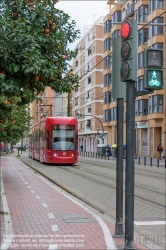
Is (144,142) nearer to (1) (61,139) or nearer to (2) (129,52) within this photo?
(1) (61,139)

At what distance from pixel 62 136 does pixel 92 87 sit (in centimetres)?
5273

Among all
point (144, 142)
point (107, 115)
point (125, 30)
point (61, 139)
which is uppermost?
point (107, 115)

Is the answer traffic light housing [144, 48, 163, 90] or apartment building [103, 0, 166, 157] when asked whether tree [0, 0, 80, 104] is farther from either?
apartment building [103, 0, 166, 157]

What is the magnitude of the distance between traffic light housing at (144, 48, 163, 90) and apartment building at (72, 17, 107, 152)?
66.9 metres

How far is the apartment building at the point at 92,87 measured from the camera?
262 ft

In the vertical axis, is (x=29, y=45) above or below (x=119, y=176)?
above

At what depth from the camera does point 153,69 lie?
22.0 feet

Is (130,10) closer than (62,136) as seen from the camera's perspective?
No

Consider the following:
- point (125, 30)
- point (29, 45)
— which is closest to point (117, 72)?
point (125, 30)

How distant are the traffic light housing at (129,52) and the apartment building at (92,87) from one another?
66.7 meters

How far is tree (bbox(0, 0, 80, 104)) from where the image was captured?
824 cm

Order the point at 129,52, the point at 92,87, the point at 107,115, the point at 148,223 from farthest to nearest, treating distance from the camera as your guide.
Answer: the point at 92,87
the point at 107,115
the point at 148,223
the point at 129,52

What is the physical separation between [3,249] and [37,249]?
0.49 meters

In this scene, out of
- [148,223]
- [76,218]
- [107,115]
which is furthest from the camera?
[107,115]
